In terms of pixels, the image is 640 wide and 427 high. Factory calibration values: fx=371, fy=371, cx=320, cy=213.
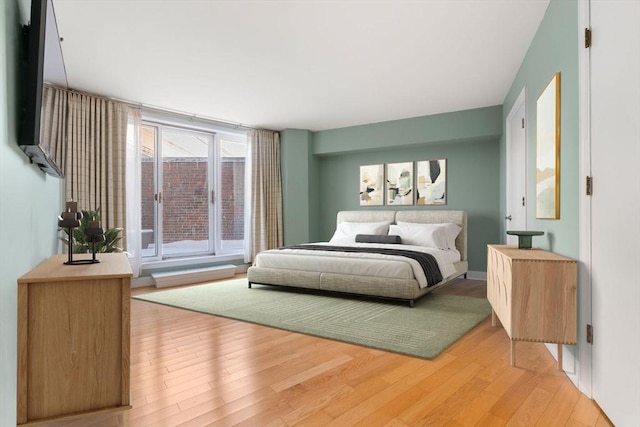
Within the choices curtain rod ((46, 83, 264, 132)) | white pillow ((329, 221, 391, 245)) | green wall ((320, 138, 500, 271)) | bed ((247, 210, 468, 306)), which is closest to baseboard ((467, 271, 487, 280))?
green wall ((320, 138, 500, 271))

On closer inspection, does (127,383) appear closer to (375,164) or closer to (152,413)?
(152,413)

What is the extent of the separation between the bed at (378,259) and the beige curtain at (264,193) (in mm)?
1209

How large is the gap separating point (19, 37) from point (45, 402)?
59.4 inches

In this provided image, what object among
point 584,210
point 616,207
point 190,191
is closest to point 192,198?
point 190,191

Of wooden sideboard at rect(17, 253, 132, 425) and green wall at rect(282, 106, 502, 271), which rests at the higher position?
green wall at rect(282, 106, 502, 271)

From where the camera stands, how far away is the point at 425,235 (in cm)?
507

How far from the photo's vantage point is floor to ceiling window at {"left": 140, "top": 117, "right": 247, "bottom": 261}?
5410 mm

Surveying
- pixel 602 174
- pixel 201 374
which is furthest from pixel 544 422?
pixel 201 374

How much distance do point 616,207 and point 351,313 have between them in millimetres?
2344

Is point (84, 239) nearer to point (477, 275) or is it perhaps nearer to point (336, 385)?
point (336, 385)

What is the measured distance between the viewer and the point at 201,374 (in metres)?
2.20

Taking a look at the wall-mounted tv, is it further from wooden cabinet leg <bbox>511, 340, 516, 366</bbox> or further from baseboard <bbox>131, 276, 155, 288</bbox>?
baseboard <bbox>131, 276, 155, 288</bbox>

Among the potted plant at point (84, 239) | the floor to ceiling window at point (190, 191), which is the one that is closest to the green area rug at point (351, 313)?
the potted plant at point (84, 239)

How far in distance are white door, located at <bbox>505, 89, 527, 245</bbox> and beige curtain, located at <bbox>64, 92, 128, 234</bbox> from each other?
4644 millimetres
